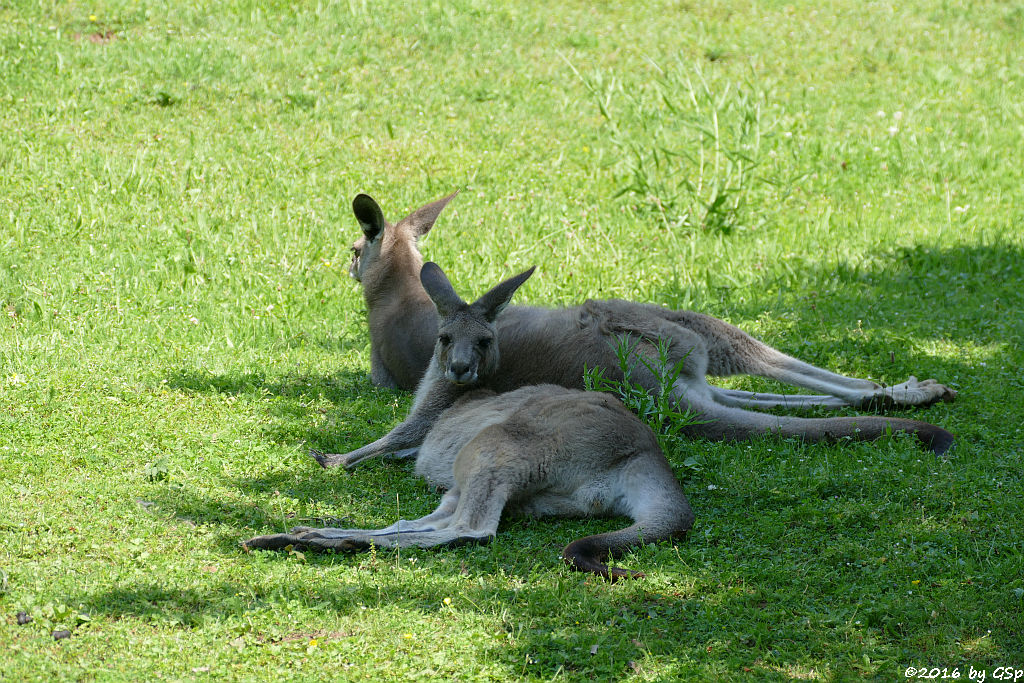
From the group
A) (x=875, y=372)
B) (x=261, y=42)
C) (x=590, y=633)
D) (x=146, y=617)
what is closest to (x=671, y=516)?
(x=590, y=633)

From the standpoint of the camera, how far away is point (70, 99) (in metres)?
10.5

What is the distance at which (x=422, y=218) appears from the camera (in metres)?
7.19

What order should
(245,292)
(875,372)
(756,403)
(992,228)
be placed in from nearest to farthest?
(756,403) < (875,372) < (245,292) < (992,228)

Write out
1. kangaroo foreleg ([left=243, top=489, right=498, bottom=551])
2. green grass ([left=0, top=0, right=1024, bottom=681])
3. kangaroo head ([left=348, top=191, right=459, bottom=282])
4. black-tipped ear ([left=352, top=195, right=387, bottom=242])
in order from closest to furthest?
green grass ([left=0, top=0, right=1024, bottom=681]) < kangaroo foreleg ([left=243, top=489, right=498, bottom=551]) < black-tipped ear ([left=352, top=195, right=387, bottom=242]) < kangaroo head ([left=348, top=191, right=459, bottom=282])

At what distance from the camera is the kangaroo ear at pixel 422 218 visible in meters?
7.16

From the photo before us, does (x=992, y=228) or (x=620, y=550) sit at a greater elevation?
(x=992, y=228)

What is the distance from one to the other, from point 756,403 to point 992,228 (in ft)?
15.2

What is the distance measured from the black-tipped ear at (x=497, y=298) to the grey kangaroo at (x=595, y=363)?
14cm

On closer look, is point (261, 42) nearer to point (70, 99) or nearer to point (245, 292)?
point (70, 99)

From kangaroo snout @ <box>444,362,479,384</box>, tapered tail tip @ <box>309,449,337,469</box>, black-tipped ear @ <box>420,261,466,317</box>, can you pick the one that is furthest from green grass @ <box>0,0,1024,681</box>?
black-tipped ear @ <box>420,261,466,317</box>

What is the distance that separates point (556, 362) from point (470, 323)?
591 millimetres

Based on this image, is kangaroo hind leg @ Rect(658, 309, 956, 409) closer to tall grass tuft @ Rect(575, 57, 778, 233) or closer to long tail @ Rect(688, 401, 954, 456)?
long tail @ Rect(688, 401, 954, 456)

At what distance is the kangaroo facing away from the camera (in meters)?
4.20

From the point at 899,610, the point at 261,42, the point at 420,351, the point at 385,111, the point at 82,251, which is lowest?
the point at 899,610
